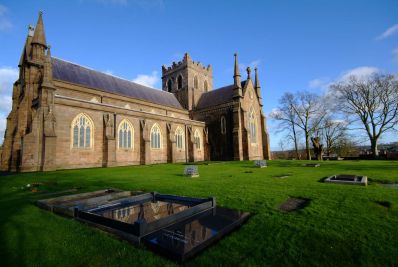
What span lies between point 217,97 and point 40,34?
1056 inches

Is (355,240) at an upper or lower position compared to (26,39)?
lower

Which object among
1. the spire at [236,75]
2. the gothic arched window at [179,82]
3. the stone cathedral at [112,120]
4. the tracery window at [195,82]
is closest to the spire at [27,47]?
the stone cathedral at [112,120]

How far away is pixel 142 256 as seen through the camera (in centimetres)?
330

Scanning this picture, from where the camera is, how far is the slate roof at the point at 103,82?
25888 millimetres

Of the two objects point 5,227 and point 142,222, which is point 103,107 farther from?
point 142,222

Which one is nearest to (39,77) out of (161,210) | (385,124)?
(161,210)

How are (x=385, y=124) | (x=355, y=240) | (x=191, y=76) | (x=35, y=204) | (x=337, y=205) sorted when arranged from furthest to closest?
1. (x=191, y=76)
2. (x=385, y=124)
3. (x=35, y=204)
4. (x=337, y=205)
5. (x=355, y=240)

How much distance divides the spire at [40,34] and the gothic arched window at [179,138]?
1892 cm

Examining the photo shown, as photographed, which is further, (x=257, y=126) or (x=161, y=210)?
(x=257, y=126)

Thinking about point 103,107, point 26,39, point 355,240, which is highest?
point 26,39

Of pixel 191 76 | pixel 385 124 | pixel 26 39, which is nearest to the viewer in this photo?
pixel 26 39

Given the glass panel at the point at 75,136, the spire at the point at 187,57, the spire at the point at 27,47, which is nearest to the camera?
the glass panel at the point at 75,136

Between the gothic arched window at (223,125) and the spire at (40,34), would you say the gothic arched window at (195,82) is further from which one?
the spire at (40,34)

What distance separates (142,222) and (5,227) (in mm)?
3508
